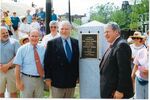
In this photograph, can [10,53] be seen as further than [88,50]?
Yes

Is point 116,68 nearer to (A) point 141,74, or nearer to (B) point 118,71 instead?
(B) point 118,71

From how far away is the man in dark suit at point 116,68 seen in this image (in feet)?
15.1

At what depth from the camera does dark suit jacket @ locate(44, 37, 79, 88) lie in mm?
5172

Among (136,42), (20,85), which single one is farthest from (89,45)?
(136,42)

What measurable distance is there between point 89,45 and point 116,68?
685mm

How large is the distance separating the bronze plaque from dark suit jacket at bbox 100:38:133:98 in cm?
46

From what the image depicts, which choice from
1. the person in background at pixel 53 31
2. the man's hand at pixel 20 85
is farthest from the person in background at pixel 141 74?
the man's hand at pixel 20 85

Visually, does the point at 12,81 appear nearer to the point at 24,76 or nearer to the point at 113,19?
the point at 24,76

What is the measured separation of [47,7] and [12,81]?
1.26 metres

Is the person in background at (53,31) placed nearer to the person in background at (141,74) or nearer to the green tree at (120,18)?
the green tree at (120,18)

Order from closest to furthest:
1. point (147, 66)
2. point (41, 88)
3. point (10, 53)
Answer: point (147, 66) → point (41, 88) → point (10, 53)

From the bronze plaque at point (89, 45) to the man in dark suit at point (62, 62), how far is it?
108mm

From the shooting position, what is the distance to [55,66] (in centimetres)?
519

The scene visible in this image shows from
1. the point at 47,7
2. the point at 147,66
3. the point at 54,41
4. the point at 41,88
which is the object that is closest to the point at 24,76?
the point at 41,88
